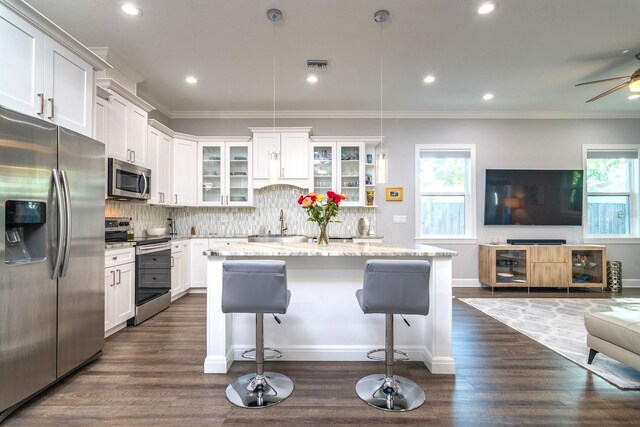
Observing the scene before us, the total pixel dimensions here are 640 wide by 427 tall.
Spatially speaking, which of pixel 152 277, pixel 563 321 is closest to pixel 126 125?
pixel 152 277

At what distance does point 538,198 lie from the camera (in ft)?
17.0

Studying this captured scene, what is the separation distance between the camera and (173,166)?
4.70m

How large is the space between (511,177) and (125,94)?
5.85m

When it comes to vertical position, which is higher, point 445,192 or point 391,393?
point 445,192

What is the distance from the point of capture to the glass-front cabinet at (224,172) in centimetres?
498

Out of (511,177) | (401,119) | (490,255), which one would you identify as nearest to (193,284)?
(401,119)

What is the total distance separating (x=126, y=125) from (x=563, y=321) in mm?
5563

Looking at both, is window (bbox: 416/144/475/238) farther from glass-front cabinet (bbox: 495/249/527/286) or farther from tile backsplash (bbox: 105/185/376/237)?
tile backsplash (bbox: 105/185/376/237)

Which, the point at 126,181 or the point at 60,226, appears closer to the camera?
the point at 60,226

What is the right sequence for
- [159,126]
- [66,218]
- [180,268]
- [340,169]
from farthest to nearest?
[340,169]
[180,268]
[159,126]
[66,218]

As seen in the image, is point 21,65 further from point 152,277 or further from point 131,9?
point 152,277

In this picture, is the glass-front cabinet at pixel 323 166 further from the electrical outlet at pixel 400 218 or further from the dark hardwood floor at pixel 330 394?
the dark hardwood floor at pixel 330 394

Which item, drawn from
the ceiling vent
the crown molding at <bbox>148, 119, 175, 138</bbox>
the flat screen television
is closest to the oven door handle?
the crown molding at <bbox>148, 119, 175, 138</bbox>

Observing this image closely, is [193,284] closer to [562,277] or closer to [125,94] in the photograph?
[125,94]
